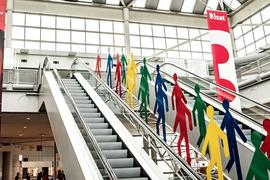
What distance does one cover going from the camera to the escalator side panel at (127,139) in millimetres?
6083

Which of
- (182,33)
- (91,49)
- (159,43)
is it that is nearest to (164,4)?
(182,33)

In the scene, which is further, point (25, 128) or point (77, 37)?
point (77, 37)

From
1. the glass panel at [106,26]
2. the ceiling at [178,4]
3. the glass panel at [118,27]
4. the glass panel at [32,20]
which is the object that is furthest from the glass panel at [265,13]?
the glass panel at [32,20]

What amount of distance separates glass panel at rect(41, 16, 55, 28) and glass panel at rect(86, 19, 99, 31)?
2611 mm

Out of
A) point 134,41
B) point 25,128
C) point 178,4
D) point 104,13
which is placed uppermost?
point 178,4

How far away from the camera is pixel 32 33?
24.7 meters

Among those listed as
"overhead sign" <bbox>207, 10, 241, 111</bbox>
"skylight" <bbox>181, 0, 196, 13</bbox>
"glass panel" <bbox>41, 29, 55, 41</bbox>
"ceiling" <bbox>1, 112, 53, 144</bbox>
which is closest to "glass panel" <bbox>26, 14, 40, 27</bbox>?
"glass panel" <bbox>41, 29, 55, 41</bbox>

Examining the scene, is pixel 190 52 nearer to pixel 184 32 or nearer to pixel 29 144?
pixel 184 32

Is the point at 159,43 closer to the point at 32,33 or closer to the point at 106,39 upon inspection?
the point at 106,39

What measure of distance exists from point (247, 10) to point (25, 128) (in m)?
20.1

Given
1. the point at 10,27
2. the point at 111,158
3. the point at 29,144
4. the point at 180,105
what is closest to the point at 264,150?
the point at 180,105

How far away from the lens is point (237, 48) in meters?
30.0

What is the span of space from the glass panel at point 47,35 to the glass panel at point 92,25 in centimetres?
271

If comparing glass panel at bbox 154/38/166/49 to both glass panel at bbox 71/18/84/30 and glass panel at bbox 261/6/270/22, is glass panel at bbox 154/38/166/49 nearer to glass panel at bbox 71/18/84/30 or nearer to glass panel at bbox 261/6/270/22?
glass panel at bbox 71/18/84/30
